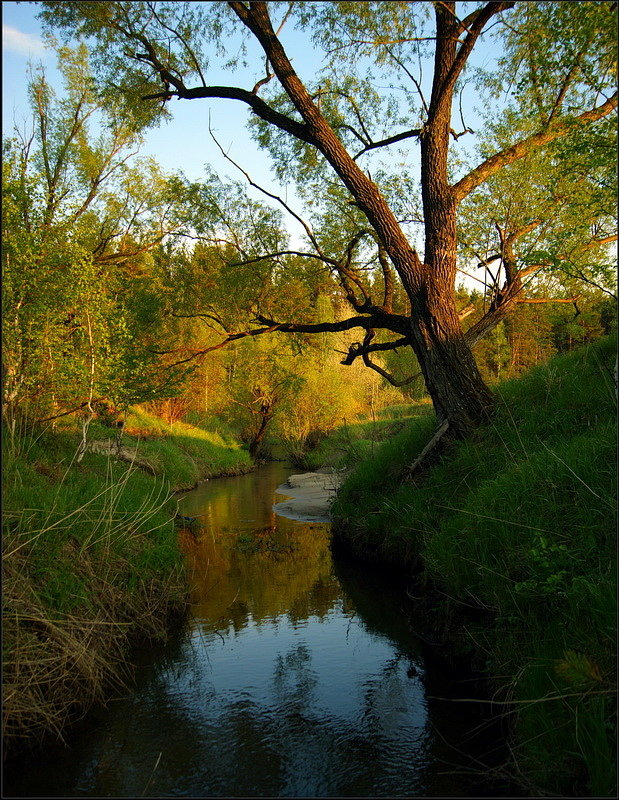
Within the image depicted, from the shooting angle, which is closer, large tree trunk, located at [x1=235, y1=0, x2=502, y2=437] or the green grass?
large tree trunk, located at [x1=235, y1=0, x2=502, y2=437]

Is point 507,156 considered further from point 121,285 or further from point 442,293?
point 121,285

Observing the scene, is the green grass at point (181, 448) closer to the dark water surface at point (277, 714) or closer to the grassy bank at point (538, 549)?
the dark water surface at point (277, 714)

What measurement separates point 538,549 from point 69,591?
4296 millimetres

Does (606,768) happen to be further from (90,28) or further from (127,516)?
(90,28)

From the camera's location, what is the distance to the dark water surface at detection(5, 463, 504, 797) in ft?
14.4

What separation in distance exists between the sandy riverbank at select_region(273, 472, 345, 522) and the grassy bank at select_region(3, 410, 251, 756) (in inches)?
240

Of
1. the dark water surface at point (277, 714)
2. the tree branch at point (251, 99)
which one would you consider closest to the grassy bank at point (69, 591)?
the dark water surface at point (277, 714)

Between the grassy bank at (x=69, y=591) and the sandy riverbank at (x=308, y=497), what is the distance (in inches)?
240

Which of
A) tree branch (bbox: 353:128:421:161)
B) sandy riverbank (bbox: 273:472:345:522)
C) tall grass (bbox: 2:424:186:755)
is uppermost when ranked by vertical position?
tree branch (bbox: 353:128:421:161)

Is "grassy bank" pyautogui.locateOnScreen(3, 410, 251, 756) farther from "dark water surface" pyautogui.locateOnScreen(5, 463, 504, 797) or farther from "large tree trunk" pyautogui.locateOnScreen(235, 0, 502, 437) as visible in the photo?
"large tree trunk" pyautogui.locateOnScreen(235, 0, 502, 437)

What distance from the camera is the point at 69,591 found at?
5656 millimetres

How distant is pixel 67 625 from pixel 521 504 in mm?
4554

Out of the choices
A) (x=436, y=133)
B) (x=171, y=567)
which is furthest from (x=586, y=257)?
(x=171, y=567)

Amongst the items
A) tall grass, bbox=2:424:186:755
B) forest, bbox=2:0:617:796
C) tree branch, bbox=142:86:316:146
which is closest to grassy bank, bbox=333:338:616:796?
forest, bbox=2:0:617:796
